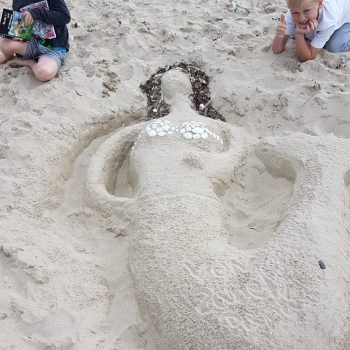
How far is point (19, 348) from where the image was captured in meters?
1.91

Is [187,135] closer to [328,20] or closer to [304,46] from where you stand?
[304,46]

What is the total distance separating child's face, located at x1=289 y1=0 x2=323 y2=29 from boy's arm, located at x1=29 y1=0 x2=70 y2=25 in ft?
5.41

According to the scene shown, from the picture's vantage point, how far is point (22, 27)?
11.9 feet

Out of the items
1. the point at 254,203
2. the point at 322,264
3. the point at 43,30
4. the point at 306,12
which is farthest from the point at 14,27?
the point at 322,264

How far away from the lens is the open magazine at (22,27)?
141 inches

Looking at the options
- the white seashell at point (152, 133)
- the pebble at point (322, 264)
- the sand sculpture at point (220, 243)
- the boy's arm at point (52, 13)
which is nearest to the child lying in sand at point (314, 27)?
the sand sculpture at point (220, 243)

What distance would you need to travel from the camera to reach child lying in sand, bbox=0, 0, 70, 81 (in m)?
3.54

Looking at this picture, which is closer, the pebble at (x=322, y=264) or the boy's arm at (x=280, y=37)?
the pebble at (x=322, y=264)

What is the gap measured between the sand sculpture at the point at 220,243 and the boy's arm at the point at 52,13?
118 centimetres

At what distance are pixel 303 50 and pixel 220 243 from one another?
194cm

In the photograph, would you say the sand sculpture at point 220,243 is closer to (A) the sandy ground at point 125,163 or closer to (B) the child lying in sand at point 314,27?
(A) the sandy ground at point 125,163

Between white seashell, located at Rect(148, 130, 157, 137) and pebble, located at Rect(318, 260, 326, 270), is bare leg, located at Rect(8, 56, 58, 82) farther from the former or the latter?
pebble, located at Rect(318, 260, 326, 270)

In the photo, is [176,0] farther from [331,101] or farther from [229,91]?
[331,101]

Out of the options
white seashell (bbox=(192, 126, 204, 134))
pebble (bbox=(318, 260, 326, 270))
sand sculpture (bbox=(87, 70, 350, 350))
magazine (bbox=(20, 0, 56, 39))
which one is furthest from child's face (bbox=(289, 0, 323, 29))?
pebble (bbox=(318, 260, 326, 270))
